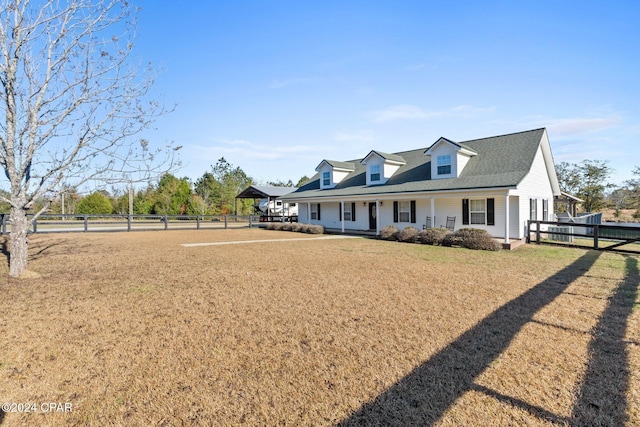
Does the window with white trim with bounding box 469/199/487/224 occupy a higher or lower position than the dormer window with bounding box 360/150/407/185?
lower

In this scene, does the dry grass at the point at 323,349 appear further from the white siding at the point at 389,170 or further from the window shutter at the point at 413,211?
the white siding at the point at 389,170

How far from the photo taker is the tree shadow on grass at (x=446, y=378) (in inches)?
96.7

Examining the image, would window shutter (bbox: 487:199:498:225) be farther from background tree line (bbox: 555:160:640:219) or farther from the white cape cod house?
background tree line (bbox: 555:160:640:219)

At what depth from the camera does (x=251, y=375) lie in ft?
10.1

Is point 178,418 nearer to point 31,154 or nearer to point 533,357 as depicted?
point 533,357

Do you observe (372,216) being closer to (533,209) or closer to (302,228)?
(302,228)

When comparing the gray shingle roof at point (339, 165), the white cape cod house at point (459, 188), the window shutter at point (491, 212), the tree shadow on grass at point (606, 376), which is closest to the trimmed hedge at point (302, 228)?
the white cape cod house at point (459, 188)

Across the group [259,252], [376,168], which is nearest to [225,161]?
[376,168]

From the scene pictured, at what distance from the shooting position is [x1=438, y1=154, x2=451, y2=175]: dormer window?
16.3m

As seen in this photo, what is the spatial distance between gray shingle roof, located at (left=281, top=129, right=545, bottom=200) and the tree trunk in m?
14.5

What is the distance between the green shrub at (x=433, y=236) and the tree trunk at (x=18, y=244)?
13.7 meters

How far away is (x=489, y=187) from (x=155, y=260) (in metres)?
13.1

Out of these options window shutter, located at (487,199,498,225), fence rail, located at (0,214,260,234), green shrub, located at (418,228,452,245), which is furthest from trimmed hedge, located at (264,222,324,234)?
window shutter, located at (487,199,498,225)

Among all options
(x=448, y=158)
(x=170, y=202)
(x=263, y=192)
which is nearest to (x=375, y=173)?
(x=448, y=158)
